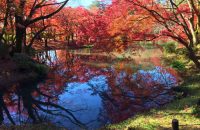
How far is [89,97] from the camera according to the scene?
59.2ft

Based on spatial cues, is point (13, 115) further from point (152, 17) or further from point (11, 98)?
point (152, 17)

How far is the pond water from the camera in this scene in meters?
13.9

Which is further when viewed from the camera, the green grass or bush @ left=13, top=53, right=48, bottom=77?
bush @ left=13, top=53, right=48, bottom=77

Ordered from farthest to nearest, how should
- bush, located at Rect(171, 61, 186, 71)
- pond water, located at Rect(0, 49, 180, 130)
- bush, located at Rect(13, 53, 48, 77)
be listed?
bush, located at Rect(13, 53, 48, 77) → bush, located at Rect(171, 61, 186, 71) → pond water, located at Rect(0, 49, 180, 130)

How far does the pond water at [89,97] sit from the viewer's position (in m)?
13.9

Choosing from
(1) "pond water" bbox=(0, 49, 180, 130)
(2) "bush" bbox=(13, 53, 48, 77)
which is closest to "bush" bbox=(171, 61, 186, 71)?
(1) "pond water" bbox=(0, 49, 180, 130)

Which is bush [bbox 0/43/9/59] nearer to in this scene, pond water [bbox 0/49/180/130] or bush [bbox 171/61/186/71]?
pond water [bbox 0/49/180/130]

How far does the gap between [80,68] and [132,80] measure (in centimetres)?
1019

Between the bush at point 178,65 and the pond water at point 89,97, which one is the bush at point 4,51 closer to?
the pond water at point 89,97

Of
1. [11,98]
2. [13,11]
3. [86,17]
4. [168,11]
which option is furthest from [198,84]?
[86,17]

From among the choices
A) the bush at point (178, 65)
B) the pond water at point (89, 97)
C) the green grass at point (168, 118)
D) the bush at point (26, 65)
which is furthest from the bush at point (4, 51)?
the green grass at point (168, 118)

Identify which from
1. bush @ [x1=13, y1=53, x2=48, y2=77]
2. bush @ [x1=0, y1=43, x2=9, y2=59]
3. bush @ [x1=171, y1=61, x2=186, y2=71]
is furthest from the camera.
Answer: bush @ [x1=0, y1=43, x2=9, y2=59]

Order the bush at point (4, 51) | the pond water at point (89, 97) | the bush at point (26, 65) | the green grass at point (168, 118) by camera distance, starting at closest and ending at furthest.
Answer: the green grass at point (168, 118), the pond water at point (89, 97), the bush at point (26, 65), the bush at point (4, 51)

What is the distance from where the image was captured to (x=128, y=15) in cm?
1959
